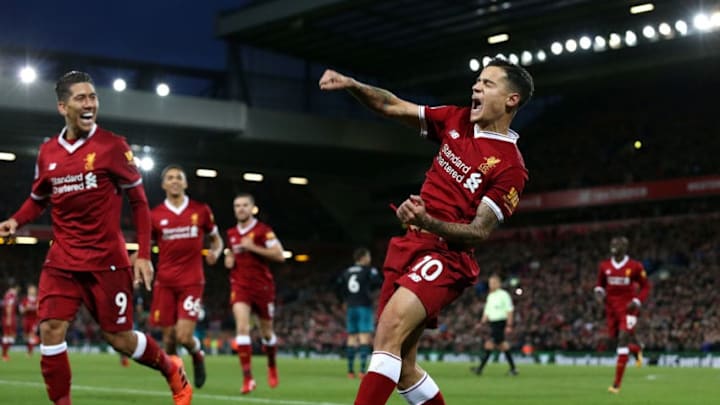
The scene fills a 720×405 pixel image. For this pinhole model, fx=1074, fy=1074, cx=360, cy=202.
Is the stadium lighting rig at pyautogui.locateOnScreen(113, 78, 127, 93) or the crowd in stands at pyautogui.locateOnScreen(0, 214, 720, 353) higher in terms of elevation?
the stadium lighting rig at pyautogui.locateOnScreen(113, 78, 127, 93)

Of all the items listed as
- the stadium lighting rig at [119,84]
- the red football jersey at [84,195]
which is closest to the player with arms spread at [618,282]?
the red football jersey at [84,195]

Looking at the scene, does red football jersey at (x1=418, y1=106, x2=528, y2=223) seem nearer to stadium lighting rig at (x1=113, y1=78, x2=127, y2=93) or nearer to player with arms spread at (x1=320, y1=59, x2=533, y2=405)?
player with arms spread at (x1=320, y1=59, x2=533, y2=405)

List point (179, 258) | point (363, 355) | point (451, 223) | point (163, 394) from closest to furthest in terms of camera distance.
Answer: point (451, 223)
point (163, 394)
point (179, 258)
point (363, 355)

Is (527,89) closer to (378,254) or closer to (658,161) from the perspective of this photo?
(658,161)

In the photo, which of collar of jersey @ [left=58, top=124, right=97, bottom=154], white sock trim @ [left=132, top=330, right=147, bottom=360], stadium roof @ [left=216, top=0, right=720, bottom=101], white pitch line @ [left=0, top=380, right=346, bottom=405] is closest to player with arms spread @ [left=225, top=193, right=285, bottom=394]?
white pitch line @ [left=0, top=380, right=346, bottom=405]

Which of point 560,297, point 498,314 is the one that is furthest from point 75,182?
point 560,297

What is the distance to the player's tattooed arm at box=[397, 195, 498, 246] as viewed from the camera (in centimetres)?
586

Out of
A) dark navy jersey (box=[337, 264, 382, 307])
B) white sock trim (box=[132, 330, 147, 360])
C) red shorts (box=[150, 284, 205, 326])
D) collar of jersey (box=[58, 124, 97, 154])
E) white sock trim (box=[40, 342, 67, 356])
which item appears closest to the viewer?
white sock trim (box=[40, 342, 67, 356])

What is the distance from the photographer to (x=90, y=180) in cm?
795

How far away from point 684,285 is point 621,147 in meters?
8.94

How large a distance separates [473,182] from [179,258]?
26.6ft

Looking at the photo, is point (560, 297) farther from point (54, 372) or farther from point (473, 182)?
point (473, 182)

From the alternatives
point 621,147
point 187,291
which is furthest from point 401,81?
point 187,291

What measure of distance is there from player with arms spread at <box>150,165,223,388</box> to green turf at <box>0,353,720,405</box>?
0.97 metres
